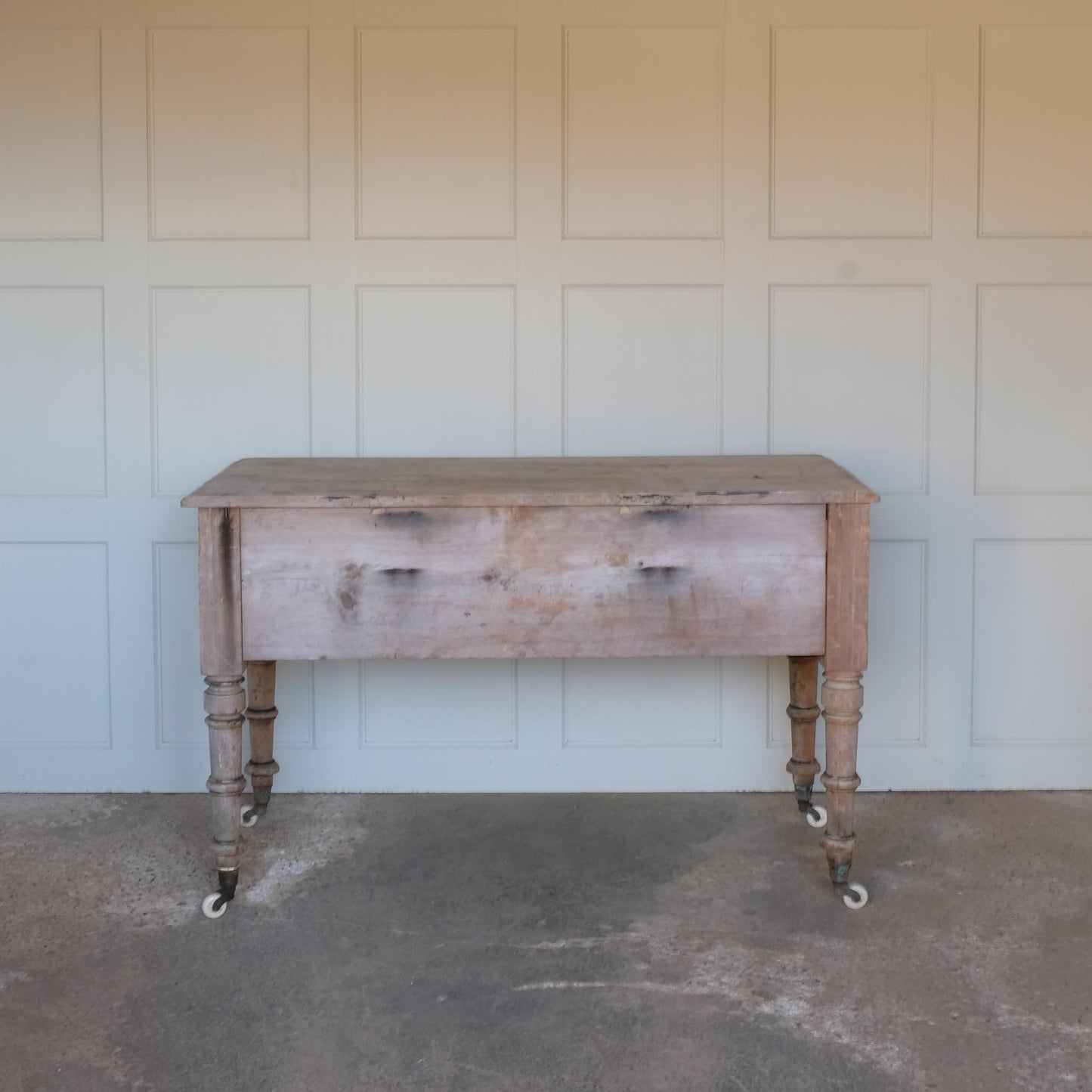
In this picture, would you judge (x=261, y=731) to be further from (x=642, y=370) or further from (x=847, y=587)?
(x=847, y=587)

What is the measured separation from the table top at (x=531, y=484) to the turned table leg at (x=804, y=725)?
0.56 metres

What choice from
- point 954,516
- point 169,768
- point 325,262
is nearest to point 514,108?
point 325,262

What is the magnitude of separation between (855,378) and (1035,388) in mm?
491

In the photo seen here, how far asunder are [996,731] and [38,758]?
266 centimetres

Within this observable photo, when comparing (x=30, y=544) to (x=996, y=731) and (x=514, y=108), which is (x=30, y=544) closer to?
(x=514, y=108)

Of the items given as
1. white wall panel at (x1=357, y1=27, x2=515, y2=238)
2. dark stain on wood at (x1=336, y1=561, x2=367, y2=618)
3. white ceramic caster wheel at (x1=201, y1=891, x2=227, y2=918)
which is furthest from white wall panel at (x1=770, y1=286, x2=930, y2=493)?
white ceramic caster wheel at (x1=201, y1=891, x2=227, y2=918)

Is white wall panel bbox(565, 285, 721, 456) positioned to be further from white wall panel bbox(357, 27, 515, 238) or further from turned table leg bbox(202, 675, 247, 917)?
turned table leg bbox(202, 675, 247, 917)

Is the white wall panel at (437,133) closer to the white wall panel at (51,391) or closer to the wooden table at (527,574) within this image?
the white wall panel at (51,391)

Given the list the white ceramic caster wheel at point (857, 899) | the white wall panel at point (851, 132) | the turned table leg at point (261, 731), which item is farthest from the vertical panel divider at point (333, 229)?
the white ceramic caster wheel at point (857, 899)

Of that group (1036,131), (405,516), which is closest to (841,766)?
(405,516)

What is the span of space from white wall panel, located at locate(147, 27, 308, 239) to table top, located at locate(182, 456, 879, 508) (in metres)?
0.73

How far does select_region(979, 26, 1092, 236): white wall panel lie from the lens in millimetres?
3297

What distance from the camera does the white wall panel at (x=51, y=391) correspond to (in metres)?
3.36

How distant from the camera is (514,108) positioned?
3.30m
